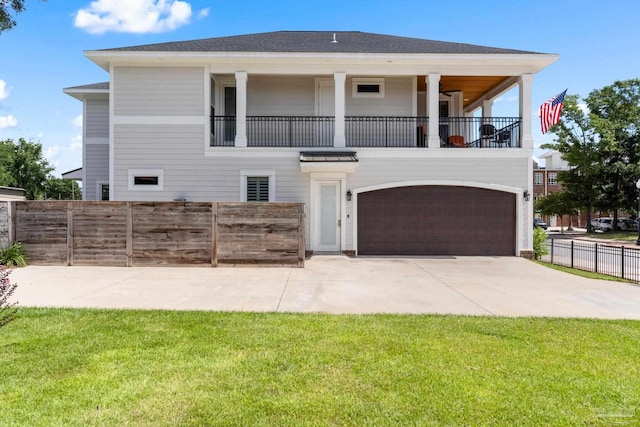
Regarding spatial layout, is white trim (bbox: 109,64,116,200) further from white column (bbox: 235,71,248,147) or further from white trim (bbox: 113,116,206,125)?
white column (bbox: 235,71,248,147)

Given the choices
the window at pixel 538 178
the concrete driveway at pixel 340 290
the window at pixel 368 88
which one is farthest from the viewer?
the window at pixel 538 178

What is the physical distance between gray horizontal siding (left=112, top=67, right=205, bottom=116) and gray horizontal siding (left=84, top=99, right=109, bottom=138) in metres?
2.29

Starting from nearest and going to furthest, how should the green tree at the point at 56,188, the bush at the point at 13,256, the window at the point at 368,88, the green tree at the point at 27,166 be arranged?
the bush at the point at 13,256
the window at the point at 368,88
the green tree at the point at 27,166
the green tree at the point at 56,188

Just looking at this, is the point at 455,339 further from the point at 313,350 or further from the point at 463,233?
the point at 463,233

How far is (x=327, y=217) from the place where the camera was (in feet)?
41.6

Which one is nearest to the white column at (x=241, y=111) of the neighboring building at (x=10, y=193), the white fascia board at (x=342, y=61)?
the white fascia board at (x=342, y=61)

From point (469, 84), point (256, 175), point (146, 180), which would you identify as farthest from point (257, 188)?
point (469, 84)

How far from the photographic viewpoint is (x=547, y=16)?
1219 centimetres

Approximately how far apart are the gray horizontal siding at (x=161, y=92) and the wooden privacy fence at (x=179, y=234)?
395cm

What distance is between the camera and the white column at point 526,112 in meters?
12.6

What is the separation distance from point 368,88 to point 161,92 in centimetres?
730

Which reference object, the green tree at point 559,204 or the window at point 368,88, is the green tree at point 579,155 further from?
Result: the window at point 368,88

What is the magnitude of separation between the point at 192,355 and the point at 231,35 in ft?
47.5

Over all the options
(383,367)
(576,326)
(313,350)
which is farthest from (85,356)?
(576,326)
